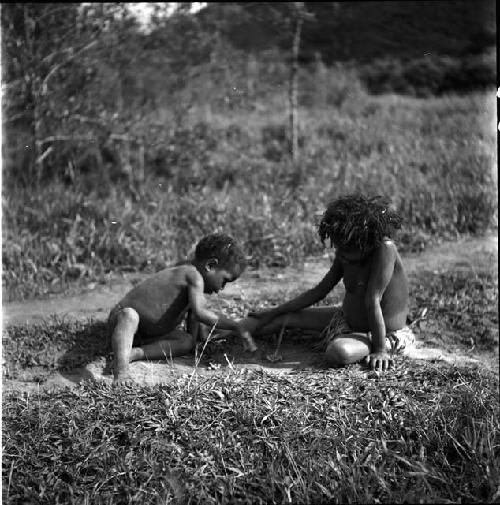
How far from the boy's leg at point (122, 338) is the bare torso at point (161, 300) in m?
0.06

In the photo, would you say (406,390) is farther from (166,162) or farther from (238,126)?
(238,126)

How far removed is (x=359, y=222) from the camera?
4289 millimetres

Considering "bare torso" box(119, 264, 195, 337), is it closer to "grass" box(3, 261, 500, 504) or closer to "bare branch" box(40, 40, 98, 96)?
"grass" box(3, 261, 500, 504)

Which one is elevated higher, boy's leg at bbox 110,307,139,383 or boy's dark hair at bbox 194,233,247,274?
boy's dark hair at bbox 194,233,247,274

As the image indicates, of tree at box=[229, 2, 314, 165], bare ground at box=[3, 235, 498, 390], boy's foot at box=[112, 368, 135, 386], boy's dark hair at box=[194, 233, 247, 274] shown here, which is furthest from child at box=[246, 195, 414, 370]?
tree at box=[229, 2, 314, 165]

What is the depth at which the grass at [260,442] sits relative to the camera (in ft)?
10.4

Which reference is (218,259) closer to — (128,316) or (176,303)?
(176,303)

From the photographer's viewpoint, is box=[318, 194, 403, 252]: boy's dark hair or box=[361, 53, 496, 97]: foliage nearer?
box=[318, 194, 403, 252]: boy's dark hair

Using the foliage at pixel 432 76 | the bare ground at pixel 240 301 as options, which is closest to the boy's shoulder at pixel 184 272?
the bare ground at pixel 240 301

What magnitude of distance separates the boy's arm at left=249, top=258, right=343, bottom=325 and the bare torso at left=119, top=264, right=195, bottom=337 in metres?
0.51

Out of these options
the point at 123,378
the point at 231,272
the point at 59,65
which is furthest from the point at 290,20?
the point at 123,378

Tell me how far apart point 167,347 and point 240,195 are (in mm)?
3468

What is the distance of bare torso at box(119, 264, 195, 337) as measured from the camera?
4559 millimetres

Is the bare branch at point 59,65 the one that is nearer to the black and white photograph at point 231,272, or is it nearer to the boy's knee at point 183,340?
the black and white photograph at point 231,272
